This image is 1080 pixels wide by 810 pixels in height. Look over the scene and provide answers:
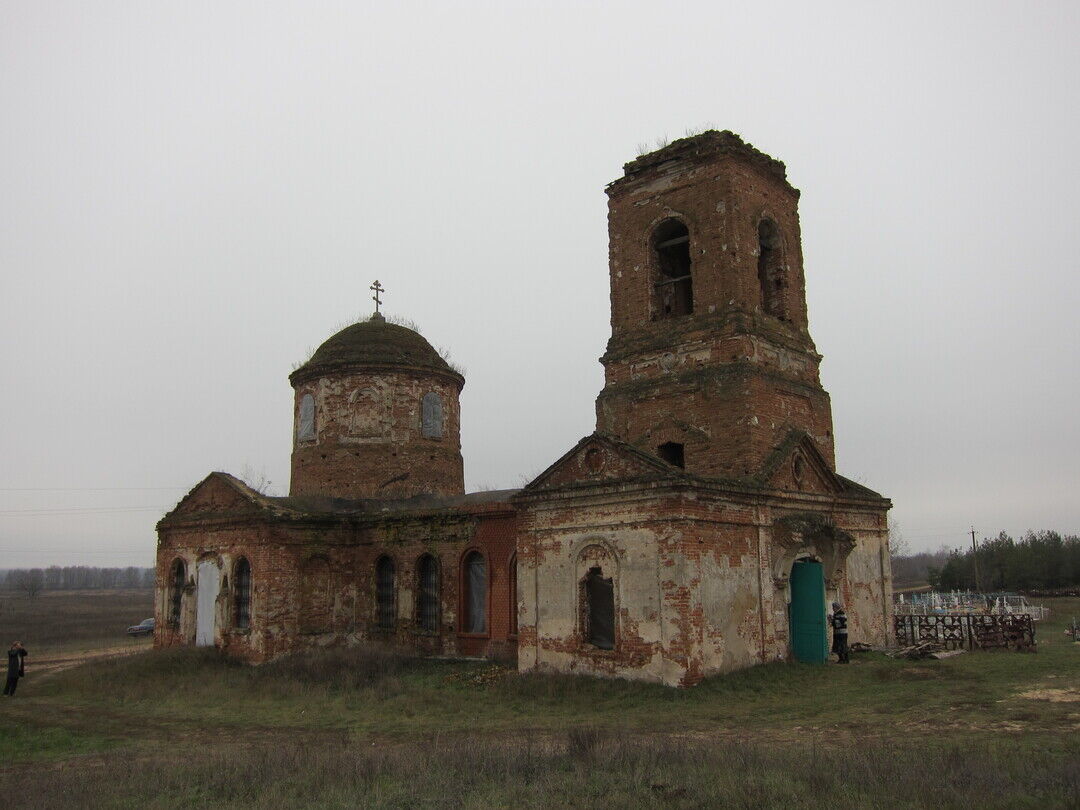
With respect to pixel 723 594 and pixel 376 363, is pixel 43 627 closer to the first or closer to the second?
pixel 376 363

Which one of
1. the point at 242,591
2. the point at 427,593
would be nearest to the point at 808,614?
the point at 427,593

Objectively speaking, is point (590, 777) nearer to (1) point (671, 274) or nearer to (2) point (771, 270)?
(1) point (671, 274)

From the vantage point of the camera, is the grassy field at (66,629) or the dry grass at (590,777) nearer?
the dry grass at (590,777)

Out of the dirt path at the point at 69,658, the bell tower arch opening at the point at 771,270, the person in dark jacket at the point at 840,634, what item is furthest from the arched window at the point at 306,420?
the person in dark jacket at the point at 840,634

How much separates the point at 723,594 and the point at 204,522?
44.5 ft

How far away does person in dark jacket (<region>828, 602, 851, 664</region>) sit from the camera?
15.4 m

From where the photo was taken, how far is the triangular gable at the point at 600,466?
1431cm

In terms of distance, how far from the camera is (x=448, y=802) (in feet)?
24.9

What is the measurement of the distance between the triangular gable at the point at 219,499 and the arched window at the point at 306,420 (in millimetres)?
2981

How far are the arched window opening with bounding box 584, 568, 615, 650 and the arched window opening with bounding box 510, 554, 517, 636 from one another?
3208mm

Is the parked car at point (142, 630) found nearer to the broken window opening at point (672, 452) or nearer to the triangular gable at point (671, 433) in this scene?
the triangular gable at point (671, 433)

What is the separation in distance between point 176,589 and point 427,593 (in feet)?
24.2

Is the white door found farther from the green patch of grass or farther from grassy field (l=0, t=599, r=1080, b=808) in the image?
the green patch of grass

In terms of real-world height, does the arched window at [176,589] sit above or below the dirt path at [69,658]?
above
